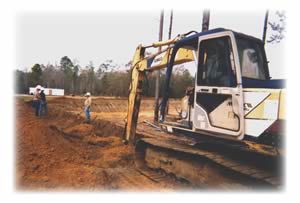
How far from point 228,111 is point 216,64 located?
77 cm

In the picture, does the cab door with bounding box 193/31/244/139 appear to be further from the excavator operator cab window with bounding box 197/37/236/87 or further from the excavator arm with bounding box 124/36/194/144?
the excavator arm with bounding box 124/36/194/144

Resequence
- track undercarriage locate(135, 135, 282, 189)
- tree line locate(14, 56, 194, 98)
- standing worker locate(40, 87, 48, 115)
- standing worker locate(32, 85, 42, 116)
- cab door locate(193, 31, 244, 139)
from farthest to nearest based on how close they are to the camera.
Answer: tree line locate(14, 56, 194, 98)
standing worker locate(40, 87, 48, 115)
standing worker locate(32, 85, 42, 116)
cab door locate(193, 31, 244, 139)
track undercarriage locate(135, 135, 282, 189)

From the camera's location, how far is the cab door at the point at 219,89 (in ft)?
12.8

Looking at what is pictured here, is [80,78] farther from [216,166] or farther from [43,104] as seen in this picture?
[216,166]

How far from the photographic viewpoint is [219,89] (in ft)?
13.6

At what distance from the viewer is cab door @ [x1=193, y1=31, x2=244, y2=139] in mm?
3904

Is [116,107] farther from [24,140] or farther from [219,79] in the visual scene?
[219,79]

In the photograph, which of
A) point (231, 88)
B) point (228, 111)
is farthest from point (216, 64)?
point (228, 111)

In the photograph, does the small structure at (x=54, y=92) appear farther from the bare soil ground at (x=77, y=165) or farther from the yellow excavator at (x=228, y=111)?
the yellow excavator at (x=228, y=111)

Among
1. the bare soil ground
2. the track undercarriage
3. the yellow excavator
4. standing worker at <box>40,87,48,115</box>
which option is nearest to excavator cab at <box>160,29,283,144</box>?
the yellow excavator

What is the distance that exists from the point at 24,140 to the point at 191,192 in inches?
207

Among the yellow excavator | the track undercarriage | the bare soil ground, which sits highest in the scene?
the yellow excavator

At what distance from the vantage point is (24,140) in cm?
770

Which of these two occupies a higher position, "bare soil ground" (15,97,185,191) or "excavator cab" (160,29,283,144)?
"excavator cab" (160,29,283,144)
